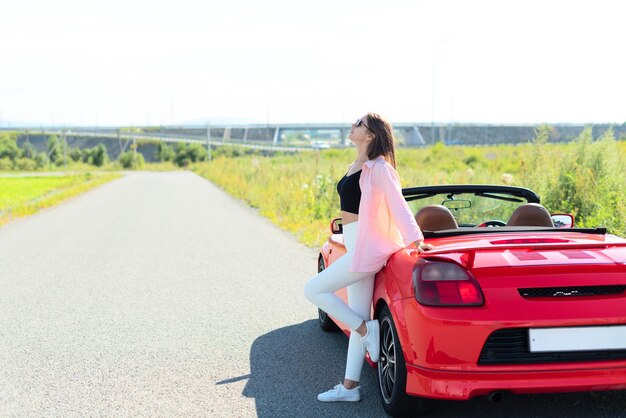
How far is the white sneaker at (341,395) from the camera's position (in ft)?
14.7

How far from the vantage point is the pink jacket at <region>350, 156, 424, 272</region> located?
4.16 m

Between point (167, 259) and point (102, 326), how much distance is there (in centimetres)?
458

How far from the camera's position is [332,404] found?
4465 mm

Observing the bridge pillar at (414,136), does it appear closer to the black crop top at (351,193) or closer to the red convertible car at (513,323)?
the black crop top at (351,193)

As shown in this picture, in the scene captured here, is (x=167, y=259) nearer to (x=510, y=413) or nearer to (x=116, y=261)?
(x=116, y=261)

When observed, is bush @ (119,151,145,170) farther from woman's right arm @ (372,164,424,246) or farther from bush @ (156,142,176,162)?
woman's right arm @ (372,164,424,246)

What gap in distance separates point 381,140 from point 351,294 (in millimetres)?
984

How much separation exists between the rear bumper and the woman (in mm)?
705

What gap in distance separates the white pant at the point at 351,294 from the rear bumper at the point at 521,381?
82cm

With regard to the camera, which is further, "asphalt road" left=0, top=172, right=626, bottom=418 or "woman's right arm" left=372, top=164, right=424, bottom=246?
"asphalt road" left=0, top=172, right=626, bottom=418

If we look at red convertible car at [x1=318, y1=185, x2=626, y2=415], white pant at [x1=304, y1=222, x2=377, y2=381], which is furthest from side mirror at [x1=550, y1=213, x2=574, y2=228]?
white pant at [x1=304, y1=222, x2=377, y2=381]

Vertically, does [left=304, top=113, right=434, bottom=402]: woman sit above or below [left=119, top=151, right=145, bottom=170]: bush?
above

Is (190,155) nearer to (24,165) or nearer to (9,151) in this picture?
(24,165)

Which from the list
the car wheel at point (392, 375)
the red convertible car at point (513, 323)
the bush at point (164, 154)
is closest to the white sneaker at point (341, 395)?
the car wheel at point (392, 375)
